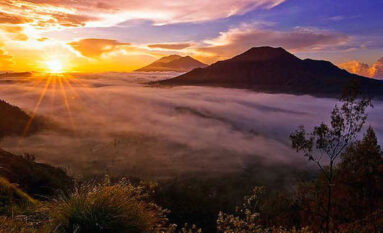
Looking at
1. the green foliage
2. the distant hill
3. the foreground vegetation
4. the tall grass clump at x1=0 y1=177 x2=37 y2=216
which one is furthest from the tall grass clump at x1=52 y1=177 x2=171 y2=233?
the distant hill

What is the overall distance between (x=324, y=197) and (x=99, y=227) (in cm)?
4899

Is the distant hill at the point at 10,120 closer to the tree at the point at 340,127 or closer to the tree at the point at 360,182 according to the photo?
the tree at the point at 360,182

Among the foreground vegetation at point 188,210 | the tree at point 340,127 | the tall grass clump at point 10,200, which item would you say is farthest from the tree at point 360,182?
the tall grass clump at point 10,200

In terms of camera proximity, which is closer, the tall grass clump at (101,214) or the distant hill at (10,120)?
the tall grass clump at (101,214)

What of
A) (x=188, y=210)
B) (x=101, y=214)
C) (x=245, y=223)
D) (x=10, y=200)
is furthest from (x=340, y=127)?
(x=188, y=210)

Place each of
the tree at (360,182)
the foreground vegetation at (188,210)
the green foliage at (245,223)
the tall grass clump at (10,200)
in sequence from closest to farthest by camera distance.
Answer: the foreground vegetation at (188,210)
the tall grass clump at (10,200)
the green foliage at (245,223)
the tree at (360,182)

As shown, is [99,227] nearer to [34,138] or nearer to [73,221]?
[73,221]

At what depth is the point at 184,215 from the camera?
7762 centimetres

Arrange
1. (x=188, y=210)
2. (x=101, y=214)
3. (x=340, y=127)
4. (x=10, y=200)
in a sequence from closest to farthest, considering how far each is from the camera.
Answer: (x=101, y=214), (x=10, y=200), (x=340, y=127), (x=188, y=210)

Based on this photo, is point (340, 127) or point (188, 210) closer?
point (340, 127)

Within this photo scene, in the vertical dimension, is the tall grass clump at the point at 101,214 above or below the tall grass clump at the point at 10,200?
above

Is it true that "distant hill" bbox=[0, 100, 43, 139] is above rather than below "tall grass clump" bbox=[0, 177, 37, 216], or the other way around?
below

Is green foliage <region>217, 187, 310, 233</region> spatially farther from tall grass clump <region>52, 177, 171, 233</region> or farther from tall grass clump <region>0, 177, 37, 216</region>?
tall grass clump <region>0, 177, 37, 216</region>

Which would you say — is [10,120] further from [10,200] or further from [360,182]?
[10,200]
